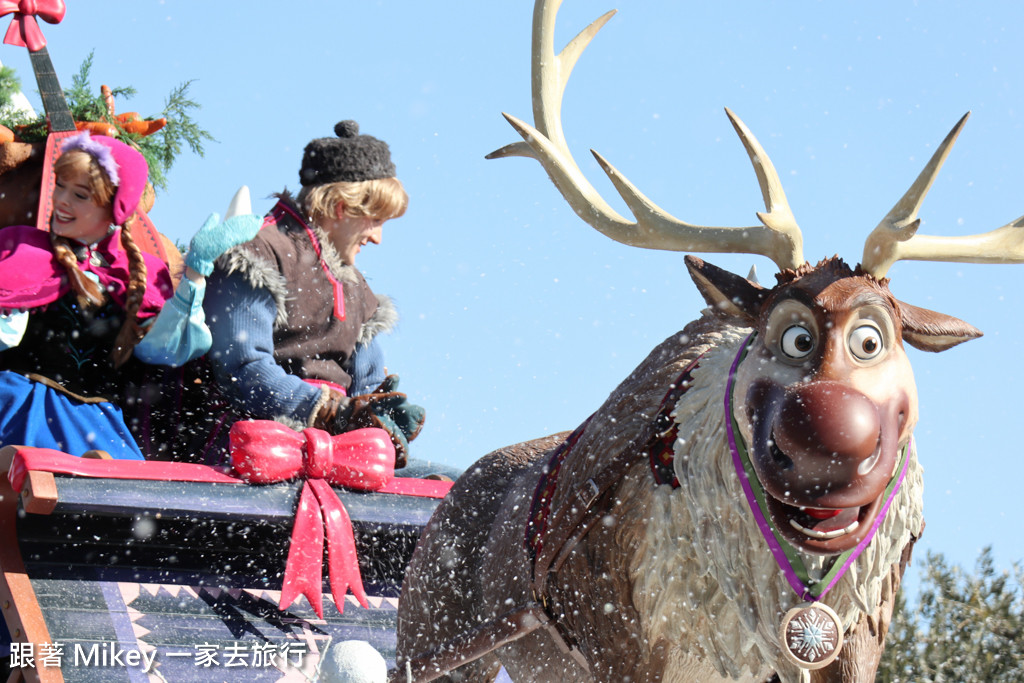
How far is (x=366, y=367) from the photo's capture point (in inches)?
167

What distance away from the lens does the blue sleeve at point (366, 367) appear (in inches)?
166

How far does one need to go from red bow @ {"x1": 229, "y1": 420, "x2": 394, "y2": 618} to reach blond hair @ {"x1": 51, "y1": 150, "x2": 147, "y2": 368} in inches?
24.6

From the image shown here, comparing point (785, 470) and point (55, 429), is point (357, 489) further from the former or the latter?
point (785, 470)

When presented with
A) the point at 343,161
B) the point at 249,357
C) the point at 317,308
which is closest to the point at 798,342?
the point at 249,357

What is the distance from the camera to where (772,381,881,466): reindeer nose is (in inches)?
68.7

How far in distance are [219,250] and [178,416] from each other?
70 cm

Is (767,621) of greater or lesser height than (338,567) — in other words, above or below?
above

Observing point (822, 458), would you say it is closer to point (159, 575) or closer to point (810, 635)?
point (810, 635)

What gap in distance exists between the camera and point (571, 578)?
7.48 feet

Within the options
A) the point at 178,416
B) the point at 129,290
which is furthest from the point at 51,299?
the point at 178,416

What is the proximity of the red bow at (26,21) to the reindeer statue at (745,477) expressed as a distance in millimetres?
2466

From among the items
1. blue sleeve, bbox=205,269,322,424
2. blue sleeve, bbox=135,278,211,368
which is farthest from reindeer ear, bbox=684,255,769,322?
blue sleeve, bbox=135,278,211,368

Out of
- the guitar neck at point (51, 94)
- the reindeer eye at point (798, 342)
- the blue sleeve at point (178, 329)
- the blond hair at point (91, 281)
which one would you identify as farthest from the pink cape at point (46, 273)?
the reindeer eye at point (798, 342)

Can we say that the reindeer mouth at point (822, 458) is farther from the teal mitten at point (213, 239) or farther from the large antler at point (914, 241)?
the teal mitten at point (213, 239)
